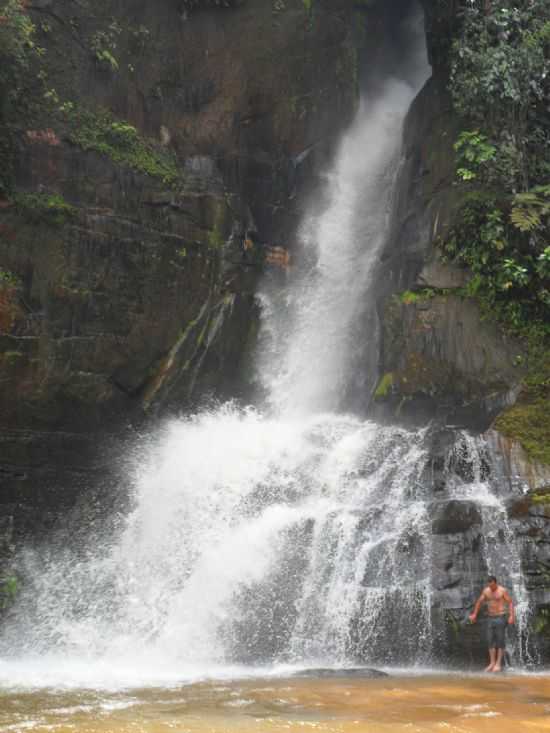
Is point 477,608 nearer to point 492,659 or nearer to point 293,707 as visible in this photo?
point 492,659

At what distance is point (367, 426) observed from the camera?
1334 centimetres

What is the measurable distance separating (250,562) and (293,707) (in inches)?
179

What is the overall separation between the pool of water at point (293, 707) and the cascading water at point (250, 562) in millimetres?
1316

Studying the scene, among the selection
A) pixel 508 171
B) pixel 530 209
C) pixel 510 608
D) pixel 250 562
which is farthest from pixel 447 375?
pixel 510 608

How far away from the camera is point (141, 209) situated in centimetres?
1462

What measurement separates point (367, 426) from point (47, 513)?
20.0 feet

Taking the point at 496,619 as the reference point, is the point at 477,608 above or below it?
above

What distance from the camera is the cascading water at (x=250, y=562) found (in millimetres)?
9156

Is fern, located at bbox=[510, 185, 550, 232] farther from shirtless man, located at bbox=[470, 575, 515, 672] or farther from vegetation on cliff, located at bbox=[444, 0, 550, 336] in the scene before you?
shirtless man, located at bbox=[470, 575, 515, 672]

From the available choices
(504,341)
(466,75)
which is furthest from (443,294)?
(466,75)

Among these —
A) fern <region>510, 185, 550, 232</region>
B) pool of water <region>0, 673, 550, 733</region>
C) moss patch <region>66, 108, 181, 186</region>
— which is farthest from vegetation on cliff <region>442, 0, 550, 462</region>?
moss patch <region>66, 108, 181, 186</region>

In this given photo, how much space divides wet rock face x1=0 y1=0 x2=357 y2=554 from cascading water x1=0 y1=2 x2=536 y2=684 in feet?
4.69

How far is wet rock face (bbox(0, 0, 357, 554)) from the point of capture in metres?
12.9

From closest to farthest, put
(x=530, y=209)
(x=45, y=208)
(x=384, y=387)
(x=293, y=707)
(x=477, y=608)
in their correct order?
(x=293, y=707) < (x=477, y=608) < (x=530, y=209) < (x=45, y=208) < (x=384, y=387)
